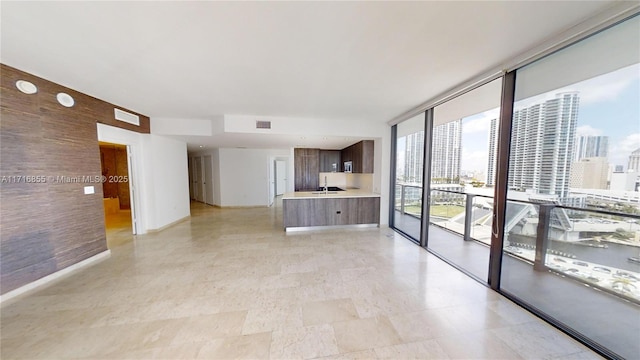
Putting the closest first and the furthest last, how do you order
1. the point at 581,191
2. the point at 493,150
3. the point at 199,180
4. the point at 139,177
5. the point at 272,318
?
the point at 581,191
the point at 272,318
the point at 493,150
the point at 139,177
the point at 199,180

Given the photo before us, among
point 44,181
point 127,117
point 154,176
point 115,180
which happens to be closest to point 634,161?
point 44,181

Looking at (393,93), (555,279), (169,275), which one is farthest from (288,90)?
(555,279)

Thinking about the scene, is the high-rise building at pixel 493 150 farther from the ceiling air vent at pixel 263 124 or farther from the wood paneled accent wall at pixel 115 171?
the wood paneled accent wall at pixel 115 171

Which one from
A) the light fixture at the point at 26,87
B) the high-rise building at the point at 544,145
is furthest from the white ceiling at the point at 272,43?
the high-rise building at the point at 544,145

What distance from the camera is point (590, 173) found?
1768 mm

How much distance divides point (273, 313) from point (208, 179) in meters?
7.44

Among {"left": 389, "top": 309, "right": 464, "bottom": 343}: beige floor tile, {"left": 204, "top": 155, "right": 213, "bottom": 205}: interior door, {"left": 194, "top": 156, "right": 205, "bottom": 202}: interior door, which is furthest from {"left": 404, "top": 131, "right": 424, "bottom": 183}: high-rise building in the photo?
{"left": 194, "top": 156, "right": 205, "bottom": 202}: interior door

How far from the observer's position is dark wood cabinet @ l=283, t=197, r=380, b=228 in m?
4.81

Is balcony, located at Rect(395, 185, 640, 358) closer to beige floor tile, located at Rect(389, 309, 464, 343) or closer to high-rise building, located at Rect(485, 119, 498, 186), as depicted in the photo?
high-rise building, located at Rect(485, 119, 498, 186)

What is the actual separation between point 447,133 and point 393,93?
2064mm

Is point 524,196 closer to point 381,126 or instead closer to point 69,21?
point 381,126

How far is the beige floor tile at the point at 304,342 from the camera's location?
1.59 metres

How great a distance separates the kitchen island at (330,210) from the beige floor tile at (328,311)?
2.69m

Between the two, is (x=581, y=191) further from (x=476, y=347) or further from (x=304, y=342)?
(x=304, y=342)
